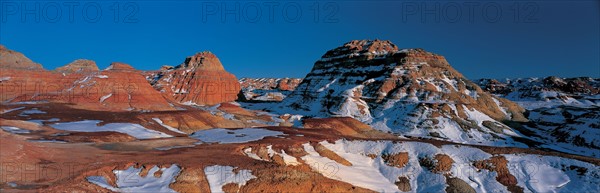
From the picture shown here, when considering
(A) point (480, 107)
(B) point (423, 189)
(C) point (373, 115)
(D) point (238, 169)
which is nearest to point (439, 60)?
(A) point (480, 107)

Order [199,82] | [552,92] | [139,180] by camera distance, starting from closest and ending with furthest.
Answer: [139,180] < [199,82] < [552,92]

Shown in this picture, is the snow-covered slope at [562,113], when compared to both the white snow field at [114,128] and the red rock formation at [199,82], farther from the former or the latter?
the red rock formation at [199,82]

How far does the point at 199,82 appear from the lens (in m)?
140

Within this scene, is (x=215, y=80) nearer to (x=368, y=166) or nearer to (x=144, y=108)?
(x=144, y=108)

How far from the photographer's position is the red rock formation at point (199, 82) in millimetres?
134500

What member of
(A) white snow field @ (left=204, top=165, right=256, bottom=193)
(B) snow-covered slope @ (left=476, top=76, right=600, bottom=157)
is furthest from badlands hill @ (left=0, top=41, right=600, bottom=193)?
(B) snow-covered slope @ (left=476, top=76, right=600, bottom=157)

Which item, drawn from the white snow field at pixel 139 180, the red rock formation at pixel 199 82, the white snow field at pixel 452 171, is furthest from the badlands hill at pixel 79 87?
the white snow field at pixel 452 171

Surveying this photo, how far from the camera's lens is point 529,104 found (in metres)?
131

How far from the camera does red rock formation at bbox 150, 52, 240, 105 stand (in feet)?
441

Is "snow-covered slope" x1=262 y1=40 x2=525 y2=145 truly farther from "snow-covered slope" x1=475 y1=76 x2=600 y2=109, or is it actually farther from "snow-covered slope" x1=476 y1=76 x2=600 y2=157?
"snow-covered slope" x1=475 y1=76 x2=600 y2=109

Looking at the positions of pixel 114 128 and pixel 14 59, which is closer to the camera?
pixel 114 128

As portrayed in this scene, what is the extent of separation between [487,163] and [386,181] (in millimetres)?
13366

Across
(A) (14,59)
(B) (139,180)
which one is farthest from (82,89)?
(B) (139,180)

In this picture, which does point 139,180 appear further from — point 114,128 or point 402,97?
point 402,97
